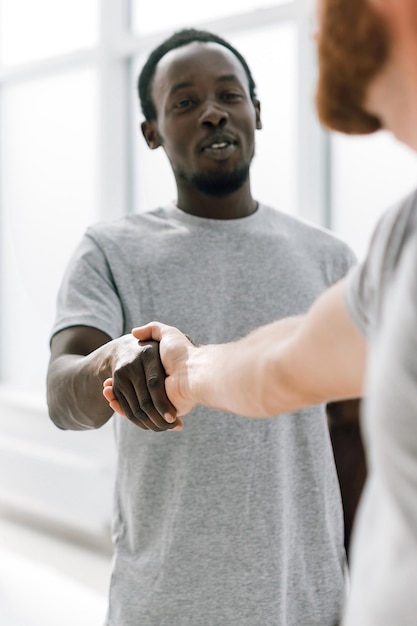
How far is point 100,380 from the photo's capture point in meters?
1.25

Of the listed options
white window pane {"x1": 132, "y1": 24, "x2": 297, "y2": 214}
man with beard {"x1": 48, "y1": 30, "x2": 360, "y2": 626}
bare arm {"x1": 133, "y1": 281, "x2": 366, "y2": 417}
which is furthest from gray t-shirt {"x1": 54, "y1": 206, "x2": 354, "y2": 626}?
white window pane {"x1": 132, "y1": 24, "x2": 297, "y2": 214}

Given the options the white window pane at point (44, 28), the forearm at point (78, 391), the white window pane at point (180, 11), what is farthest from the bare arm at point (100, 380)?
the white window pane at point (44, 28)

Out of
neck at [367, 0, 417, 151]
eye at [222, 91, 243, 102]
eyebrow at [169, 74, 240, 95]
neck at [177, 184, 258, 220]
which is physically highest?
neck at [367, 0, 417, 151]

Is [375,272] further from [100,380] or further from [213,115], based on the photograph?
[213,115]

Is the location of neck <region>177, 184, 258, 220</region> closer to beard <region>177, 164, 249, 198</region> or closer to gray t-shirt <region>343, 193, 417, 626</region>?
beard <region>177, 164, 249, 198</region>

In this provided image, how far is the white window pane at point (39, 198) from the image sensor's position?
3729 mm

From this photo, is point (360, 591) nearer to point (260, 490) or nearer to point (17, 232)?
point (260, 490)

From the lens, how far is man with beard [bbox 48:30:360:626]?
53.4 inches

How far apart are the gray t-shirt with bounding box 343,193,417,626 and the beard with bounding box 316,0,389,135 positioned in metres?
0.08

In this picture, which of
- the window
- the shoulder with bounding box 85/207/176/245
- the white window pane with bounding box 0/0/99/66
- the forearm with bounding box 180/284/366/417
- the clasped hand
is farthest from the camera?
the white window pane with bounding box 0/0/99/66

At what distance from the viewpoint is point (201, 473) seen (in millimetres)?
1395

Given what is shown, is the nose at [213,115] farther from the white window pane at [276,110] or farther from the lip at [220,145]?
the white window pane at [276,110]

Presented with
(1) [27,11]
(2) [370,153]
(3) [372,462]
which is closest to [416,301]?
(3) [372,462]

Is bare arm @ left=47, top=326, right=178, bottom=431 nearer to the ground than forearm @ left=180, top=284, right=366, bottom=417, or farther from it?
nearer to the ground
